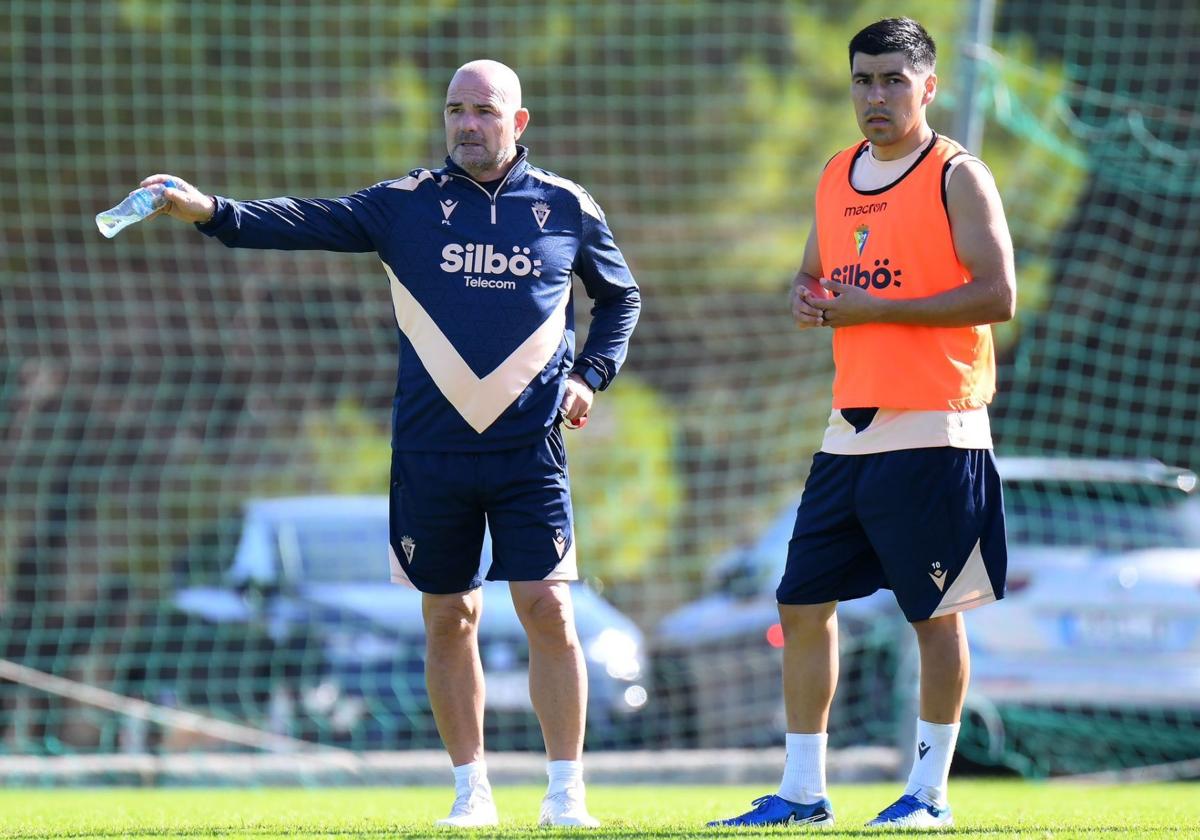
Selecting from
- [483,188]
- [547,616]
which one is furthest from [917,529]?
[483,188]

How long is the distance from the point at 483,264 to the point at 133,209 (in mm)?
895

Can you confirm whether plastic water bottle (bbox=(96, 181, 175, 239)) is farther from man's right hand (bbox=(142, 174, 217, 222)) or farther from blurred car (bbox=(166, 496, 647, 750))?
blurred car (bbox=(166, 496, 647, 750))

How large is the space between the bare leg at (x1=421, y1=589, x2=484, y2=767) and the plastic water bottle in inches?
48.2

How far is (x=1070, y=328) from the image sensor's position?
44.4 feet

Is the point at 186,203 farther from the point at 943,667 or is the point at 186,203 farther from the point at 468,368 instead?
the point at 943,667

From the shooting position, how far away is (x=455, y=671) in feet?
17.0

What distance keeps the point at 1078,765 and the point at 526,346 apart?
606 centimetres

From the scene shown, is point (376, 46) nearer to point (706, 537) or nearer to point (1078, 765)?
point (706, 537)

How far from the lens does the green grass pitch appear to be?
488 centimetres

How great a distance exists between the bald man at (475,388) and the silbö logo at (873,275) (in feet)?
2.45

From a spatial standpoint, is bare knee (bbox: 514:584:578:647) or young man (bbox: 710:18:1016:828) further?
bare knee (bbox: 514:584:578:647)

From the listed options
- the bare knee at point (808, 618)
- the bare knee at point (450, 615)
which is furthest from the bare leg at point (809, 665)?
the bare knee at point (450, 615)

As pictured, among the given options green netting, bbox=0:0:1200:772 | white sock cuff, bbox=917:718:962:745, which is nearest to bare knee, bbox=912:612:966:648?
white sock cuff, bbox=917:718:962:745

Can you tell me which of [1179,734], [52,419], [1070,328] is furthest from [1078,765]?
[52,419]
